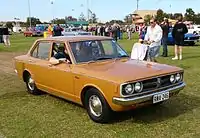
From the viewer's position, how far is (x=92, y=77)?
550 centimetres

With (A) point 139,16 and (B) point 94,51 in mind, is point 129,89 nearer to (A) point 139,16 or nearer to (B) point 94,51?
(B) point 94,51

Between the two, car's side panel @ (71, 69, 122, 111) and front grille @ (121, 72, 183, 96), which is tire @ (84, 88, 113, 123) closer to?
car's side panel @ (71, 69, 122, 111)

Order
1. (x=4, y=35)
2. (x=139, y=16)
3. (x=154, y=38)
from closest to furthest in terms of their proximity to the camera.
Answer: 1. (x=154, y=38)
2. (x=4, y=35)
3. (x=139, y=16)

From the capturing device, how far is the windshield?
6.31 metres

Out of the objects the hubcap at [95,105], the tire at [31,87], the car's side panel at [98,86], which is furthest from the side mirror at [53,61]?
the tire at [31,87]

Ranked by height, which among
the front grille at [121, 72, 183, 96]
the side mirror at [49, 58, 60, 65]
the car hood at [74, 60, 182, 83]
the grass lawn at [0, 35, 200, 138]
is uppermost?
the side mirror at [49, 58, 60, 65]

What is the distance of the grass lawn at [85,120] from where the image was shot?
16.8ft

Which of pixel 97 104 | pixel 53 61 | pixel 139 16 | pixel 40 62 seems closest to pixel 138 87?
pixel 97 104

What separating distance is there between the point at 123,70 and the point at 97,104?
0.74 metres

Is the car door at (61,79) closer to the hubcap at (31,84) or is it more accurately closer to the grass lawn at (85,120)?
the grass lawn at (85,120)

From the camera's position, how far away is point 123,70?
5508mm

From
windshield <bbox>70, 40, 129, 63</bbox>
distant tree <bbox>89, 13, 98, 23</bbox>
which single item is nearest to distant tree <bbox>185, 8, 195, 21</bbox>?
distant tree <bbox>89, 13, 98, 23</bbox>

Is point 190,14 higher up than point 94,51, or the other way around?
point 190,14

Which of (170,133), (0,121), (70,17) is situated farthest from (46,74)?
(70,17)
